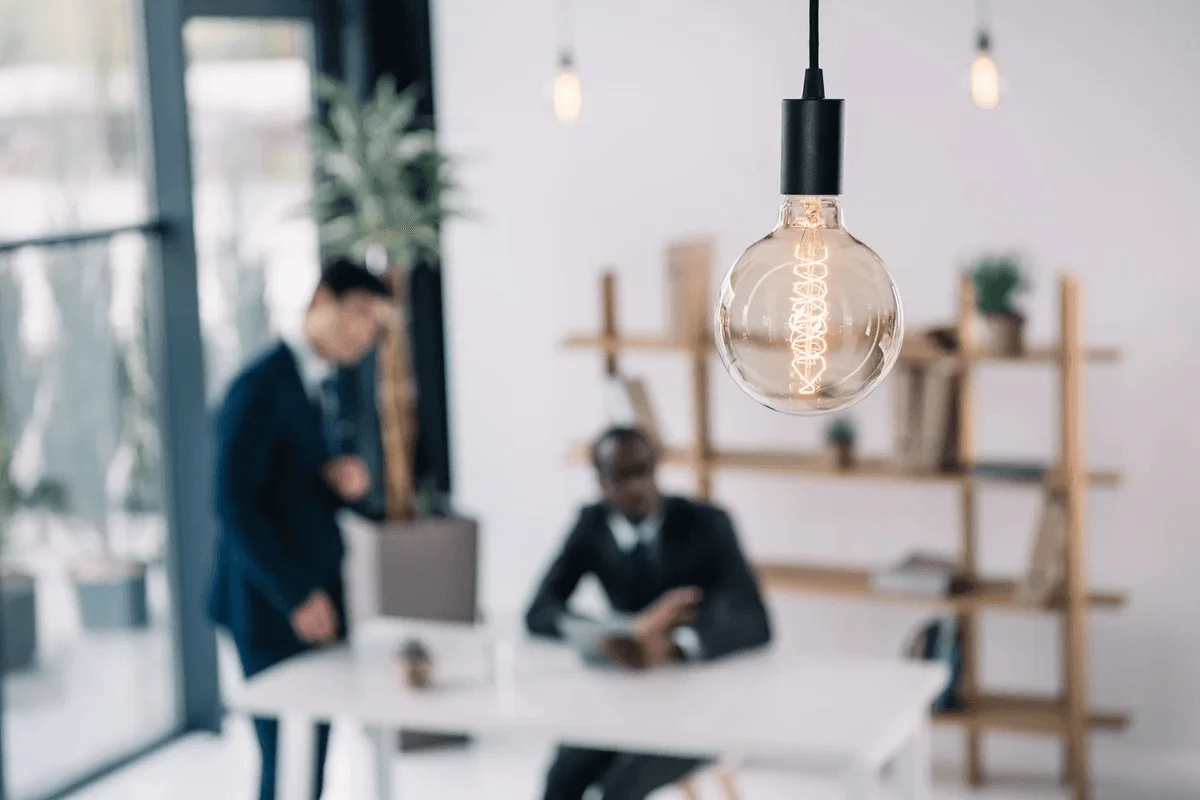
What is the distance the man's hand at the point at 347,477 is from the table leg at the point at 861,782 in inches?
59.9

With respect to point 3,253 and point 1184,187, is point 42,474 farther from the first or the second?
point 1184,187

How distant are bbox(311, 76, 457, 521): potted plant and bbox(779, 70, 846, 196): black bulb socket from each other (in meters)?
4.00

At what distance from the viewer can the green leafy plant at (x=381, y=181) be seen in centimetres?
579

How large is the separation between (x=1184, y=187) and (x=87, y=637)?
3.79 meters

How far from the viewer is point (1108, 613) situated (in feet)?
18.1

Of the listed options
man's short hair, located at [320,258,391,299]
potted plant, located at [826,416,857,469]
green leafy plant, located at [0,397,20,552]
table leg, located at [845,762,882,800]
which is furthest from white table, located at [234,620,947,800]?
green leafy plant, located at [0,397,20,552]

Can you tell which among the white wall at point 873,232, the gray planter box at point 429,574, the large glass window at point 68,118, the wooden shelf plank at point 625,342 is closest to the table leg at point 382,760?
the gray planter box at point 429,574

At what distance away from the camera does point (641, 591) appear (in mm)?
4402

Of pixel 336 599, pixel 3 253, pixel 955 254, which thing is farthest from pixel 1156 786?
pixel 3 253

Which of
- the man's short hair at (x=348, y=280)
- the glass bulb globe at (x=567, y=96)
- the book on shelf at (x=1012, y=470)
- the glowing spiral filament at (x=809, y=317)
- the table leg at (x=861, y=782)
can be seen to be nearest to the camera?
the glowing spiral filament at (x=809, y=317)

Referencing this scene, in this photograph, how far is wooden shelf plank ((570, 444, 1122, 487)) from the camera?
524cm

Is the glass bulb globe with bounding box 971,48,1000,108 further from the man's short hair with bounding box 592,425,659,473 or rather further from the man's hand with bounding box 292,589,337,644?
the man's hand with bounding box 292,589,337,644

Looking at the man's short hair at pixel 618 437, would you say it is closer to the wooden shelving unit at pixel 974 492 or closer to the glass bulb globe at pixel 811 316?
the wooden shelving unit at pixel 974 492

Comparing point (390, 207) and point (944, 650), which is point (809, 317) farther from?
point (390, 207)
